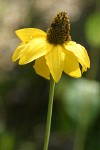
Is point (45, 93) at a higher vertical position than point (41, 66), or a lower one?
lower

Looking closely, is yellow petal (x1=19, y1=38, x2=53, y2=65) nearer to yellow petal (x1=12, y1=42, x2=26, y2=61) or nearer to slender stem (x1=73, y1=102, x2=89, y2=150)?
yellow petal (x1=12, y1=42, x2=26, y2=61)

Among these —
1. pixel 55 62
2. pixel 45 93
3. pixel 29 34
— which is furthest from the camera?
pixel 45 93

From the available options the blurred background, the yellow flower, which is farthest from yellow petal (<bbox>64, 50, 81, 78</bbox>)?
the blurred background

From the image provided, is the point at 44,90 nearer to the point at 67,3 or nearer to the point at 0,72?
the point at 0,72

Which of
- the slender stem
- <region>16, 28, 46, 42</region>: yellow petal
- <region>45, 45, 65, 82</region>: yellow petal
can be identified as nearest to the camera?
<region>45, 45, 65, 82</region>: yellow petal

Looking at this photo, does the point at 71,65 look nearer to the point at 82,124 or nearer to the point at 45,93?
the point at 82,124

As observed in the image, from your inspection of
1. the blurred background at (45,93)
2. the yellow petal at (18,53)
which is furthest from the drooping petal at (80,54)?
the blurred background at (45,93)

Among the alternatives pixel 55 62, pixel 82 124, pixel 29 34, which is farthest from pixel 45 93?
pixel 55 62
